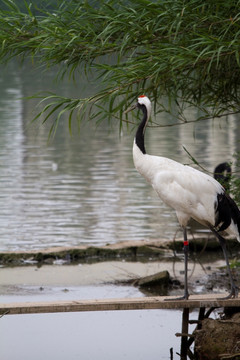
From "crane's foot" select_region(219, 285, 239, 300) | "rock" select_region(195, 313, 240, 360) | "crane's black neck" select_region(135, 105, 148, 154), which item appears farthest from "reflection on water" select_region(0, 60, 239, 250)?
"rock" select_region(195, 313, 240, 360)

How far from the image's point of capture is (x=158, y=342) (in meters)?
7.87

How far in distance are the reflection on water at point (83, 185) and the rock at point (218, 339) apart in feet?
8.33

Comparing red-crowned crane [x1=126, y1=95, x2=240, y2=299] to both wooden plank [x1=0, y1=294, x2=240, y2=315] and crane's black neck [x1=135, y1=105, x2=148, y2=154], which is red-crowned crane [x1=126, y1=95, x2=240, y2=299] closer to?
crane's black neck [x1=135, y1=105, x2=148, y2=154]

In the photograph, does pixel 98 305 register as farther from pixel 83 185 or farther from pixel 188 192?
pixel 83 185

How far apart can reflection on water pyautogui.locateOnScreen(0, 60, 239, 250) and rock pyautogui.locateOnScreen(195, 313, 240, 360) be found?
8.33ft

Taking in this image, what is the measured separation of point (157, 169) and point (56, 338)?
183 cm

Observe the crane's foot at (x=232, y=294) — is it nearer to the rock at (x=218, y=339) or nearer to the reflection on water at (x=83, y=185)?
the rock at (x=218, y=339)

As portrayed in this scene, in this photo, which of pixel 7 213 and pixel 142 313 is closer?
pixel 142 313

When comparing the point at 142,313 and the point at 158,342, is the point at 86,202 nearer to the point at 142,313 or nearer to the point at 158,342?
the point at 142,313

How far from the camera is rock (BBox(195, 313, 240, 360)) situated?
6.96m

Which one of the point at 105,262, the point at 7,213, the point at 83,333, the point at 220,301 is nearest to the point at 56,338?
the point at 83,333

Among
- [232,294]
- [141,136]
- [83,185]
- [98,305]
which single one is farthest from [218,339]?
[83,185]

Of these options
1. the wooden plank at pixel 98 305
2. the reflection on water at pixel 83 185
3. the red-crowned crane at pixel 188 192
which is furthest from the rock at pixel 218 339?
the reflection on water at pixel 83 185

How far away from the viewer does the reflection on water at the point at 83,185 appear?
39.9 feet
